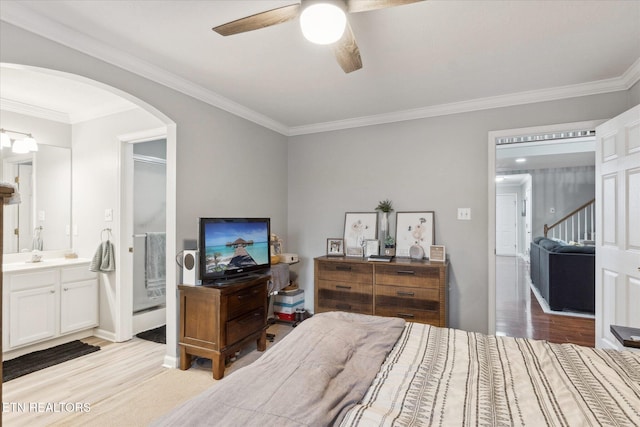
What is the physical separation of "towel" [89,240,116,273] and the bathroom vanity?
0.21m

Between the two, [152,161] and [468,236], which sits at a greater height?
[152,161]

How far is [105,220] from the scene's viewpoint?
3.46m

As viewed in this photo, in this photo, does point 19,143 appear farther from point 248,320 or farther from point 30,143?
point 248,320

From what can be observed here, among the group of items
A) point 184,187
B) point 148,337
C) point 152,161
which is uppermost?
point 152,161

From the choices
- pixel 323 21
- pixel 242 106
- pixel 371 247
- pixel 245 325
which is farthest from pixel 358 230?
pixel 323 21

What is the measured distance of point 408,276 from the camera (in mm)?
3166

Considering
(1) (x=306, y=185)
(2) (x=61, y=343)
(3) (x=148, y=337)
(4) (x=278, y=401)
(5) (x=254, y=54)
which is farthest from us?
(1) (x=306, y=185)

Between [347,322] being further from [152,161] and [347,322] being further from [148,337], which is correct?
[152,161]

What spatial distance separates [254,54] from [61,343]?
3438mm

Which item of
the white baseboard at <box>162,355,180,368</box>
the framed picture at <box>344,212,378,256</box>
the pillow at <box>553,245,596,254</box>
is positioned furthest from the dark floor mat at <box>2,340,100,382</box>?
the pillow at <box>553,245,596,254</box>

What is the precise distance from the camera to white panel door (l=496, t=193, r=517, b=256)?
33.4 ft

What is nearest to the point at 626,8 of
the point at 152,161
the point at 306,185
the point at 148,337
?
the point at 306,185

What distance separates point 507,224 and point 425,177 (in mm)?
8236

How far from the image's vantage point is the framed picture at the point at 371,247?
3.67m
